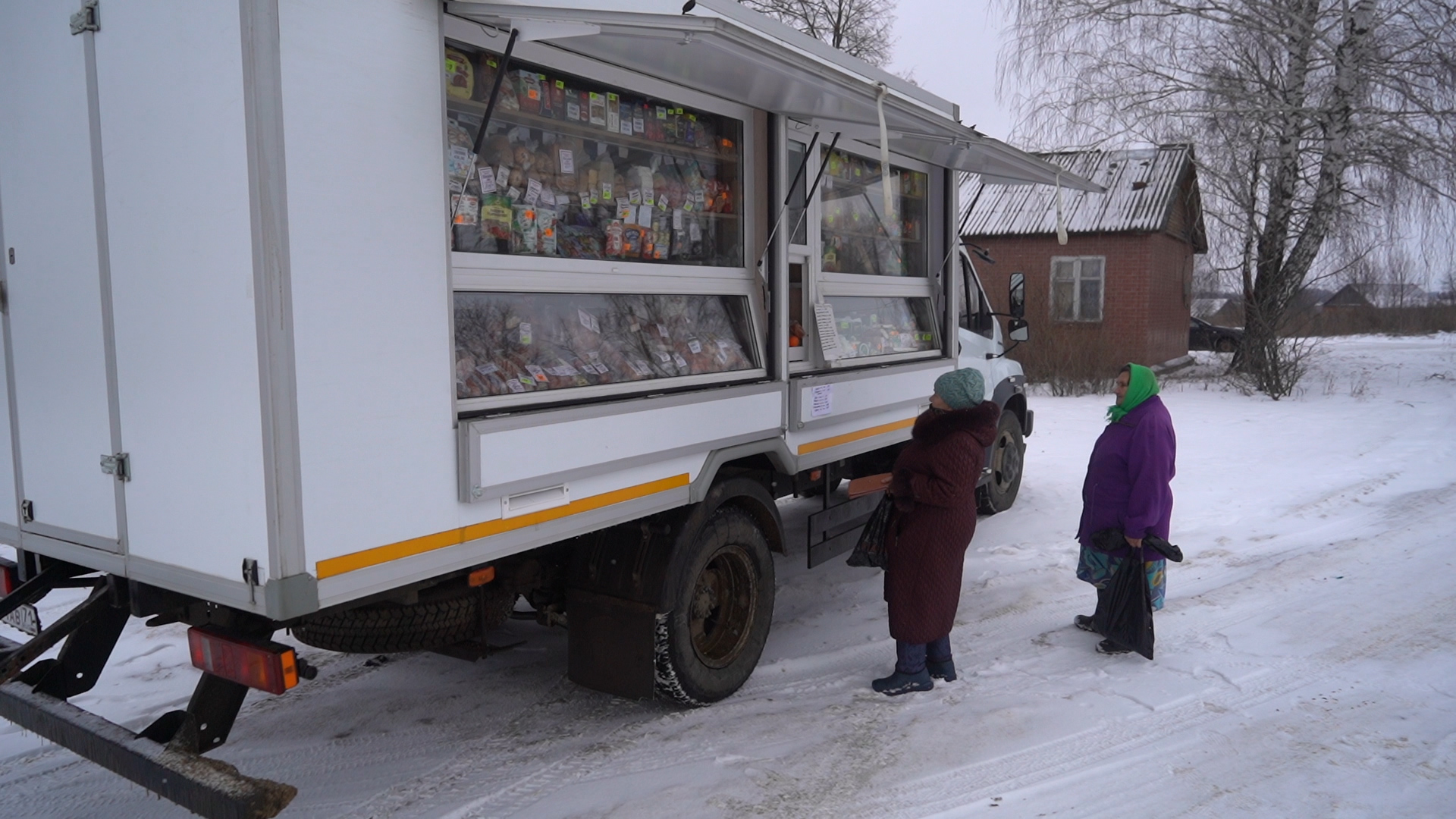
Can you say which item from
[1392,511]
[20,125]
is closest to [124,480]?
[20,125]

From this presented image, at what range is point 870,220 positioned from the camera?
577 centimetres

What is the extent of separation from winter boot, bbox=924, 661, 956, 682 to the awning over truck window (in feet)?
8.33

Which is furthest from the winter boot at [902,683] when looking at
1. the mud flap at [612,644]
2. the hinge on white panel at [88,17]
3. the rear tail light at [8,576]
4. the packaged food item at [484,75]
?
the hinge on white panel at [88,17]

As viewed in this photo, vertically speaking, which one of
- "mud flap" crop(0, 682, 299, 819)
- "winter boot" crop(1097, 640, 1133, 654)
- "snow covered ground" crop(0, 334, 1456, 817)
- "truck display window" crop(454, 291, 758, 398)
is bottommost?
"snow covered ground" crop(0, 334, 1456, 817)

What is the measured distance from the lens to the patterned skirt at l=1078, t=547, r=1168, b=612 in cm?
491

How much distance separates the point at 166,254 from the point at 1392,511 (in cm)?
845

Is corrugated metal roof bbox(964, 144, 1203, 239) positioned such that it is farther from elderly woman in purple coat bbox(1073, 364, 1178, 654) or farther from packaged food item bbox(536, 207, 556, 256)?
packaged food item bbox(536, 207, 556, 256)

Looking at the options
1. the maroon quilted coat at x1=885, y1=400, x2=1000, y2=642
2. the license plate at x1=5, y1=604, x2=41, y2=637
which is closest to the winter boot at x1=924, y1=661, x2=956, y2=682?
the maroon quilted coat at x1=885, y1=400, x2=1000, y2=642

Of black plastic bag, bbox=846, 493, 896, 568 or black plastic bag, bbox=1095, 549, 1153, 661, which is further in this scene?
black plastic bag, bbox=1095, 549, 1153, 661

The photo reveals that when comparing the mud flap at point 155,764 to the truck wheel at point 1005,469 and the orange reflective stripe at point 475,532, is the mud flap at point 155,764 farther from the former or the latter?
the truck wheel at point 1005,469

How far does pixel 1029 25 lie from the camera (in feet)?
58.5

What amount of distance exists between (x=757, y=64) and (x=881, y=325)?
2610 millimetres

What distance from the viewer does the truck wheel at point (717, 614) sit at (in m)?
3.92

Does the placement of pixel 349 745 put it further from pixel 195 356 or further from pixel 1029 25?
pixel 1029 25
